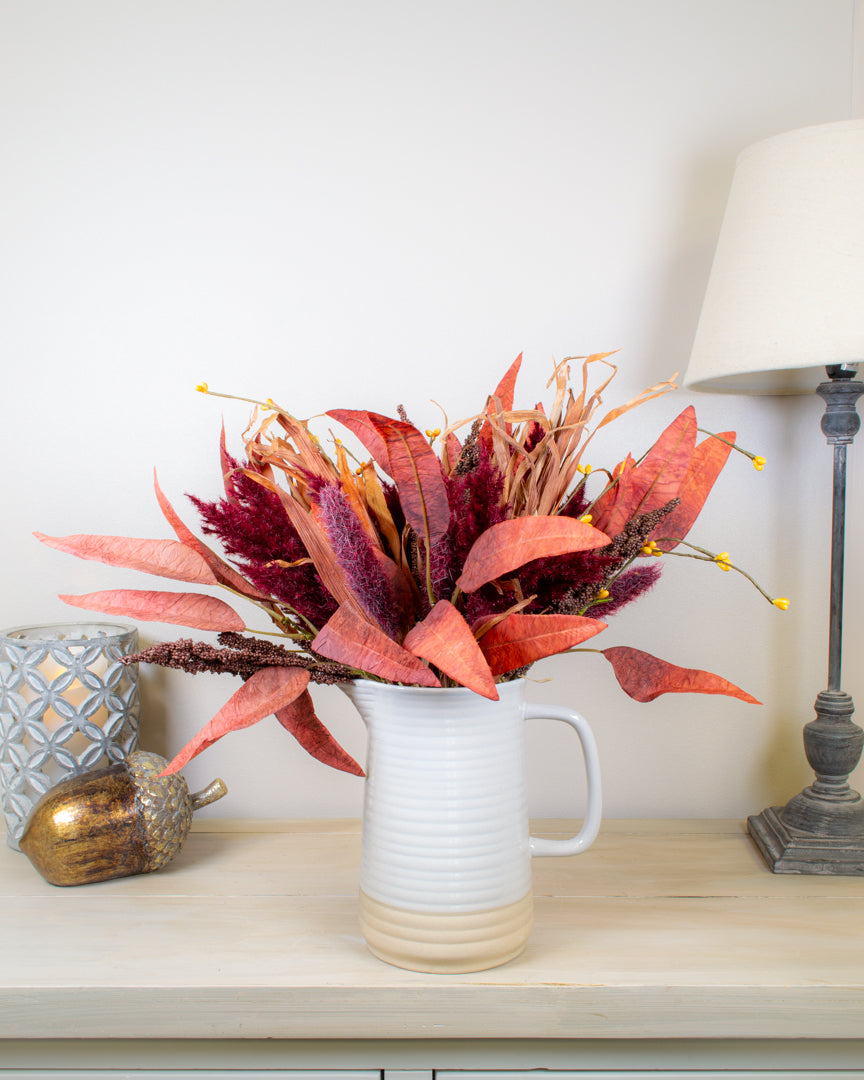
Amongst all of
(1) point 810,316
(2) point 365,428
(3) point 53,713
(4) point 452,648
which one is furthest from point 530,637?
(3) point 53,713

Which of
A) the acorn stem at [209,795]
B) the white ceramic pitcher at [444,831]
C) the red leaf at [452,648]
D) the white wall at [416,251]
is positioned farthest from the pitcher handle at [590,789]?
the acorn stem at [209,795]

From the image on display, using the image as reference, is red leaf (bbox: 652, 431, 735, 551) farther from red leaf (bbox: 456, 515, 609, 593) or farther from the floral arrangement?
red leaf (bbox: 456, 515, 609, 593)

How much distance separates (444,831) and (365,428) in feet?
1.00

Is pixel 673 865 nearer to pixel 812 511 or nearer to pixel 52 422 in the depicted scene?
pixel 812 511

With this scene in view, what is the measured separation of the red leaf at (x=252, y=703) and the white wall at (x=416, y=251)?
1.24ft

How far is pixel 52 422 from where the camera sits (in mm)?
965

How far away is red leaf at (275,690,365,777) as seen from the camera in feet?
2.11

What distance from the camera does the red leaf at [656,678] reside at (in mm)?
615

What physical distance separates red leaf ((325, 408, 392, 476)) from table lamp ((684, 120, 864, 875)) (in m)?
0.38

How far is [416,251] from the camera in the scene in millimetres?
950

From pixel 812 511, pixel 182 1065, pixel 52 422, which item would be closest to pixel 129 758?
pixel 182 1065

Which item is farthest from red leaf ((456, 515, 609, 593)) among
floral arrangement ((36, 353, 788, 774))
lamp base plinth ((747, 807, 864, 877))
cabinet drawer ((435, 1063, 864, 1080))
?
lamp base plinth ((747, 807, 864, 877))

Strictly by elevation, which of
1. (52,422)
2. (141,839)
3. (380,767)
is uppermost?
(52,422)

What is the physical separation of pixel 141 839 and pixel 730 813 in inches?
25.8
